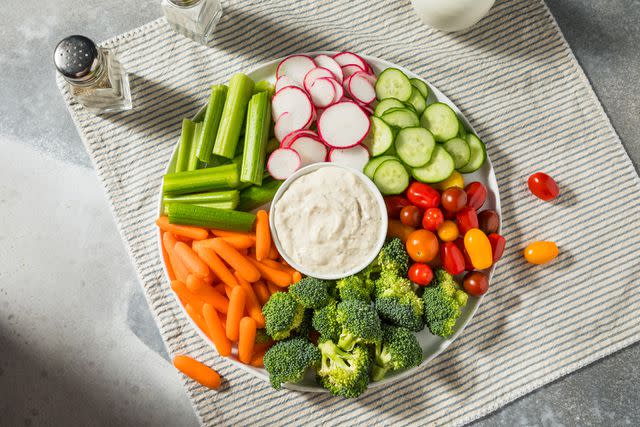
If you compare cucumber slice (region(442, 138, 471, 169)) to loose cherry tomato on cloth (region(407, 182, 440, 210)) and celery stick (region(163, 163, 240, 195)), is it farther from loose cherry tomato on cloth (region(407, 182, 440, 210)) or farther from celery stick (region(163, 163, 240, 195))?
celery stick (region(163, 163, 240, 195))

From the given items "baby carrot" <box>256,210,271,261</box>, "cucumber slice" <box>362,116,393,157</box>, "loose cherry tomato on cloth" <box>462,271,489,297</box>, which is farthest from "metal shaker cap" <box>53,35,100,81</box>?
"loose cherry tomato on cloth" <box>462,271,489,297</box>

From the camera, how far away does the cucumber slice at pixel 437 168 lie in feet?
6.70

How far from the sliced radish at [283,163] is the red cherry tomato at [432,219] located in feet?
1.71

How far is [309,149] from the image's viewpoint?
2057mm

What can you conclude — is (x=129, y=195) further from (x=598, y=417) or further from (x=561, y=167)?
(x=598, y=417)

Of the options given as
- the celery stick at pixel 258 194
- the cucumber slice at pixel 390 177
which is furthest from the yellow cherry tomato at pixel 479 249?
the celery stick at pixel 258 194

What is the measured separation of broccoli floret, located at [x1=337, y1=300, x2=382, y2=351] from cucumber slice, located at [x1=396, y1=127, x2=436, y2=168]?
1.93 feet

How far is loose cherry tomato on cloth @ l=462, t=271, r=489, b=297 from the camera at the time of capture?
6.82ft

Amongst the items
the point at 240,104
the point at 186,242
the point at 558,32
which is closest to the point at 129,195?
the point at 186,242

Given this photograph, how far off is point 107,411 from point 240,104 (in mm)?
1400

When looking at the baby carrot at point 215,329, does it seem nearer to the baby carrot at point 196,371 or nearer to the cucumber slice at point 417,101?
the baby carrot at point 196,371

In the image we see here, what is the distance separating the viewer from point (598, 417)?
2.29 meters

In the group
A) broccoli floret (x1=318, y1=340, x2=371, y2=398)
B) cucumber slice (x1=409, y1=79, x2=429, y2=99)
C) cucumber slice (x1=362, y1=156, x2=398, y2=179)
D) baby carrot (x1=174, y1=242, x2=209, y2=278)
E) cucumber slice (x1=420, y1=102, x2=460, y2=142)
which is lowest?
broccoli floret (x1=318, y1=340, x2=371, y2=398)

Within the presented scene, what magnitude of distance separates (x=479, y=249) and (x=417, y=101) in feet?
2.08
